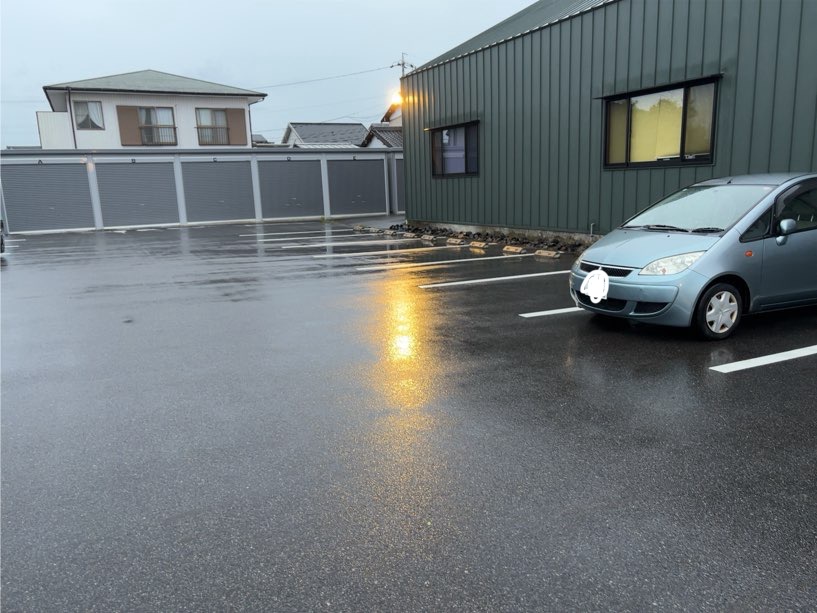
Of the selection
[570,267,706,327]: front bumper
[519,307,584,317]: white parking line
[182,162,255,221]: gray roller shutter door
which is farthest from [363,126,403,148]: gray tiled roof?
[570,267,706,327]: front bumper

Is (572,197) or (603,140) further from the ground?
(603,140)

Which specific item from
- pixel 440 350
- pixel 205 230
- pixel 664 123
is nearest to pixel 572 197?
pixel 664 123

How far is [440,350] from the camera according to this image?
18.5 ft

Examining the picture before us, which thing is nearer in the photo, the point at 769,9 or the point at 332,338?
the point at 332,338

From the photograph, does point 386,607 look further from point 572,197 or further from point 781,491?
point 572,197

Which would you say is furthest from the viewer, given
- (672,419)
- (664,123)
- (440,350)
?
(664,123)

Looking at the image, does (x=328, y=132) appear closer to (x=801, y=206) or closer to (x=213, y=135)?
(x=213, y=135)

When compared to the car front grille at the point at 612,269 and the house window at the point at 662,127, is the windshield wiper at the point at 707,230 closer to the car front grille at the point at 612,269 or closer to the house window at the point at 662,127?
the car front grille at the point at 612,269

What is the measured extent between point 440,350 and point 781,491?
3110 mm

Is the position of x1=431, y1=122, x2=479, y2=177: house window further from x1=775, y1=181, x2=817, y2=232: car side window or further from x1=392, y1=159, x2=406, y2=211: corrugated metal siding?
x1=392, y1=159, x2=406, y2=211: corrugated metal siding

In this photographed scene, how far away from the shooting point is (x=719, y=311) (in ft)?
18.3

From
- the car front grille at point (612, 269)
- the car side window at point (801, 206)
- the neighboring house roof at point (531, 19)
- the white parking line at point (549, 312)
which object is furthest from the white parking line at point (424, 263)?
the car side window at point (801, 206)

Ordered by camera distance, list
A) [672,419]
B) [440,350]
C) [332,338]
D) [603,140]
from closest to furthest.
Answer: [672,419], [440,350], [332,338], [603,140]

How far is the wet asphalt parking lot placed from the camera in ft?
7.90
